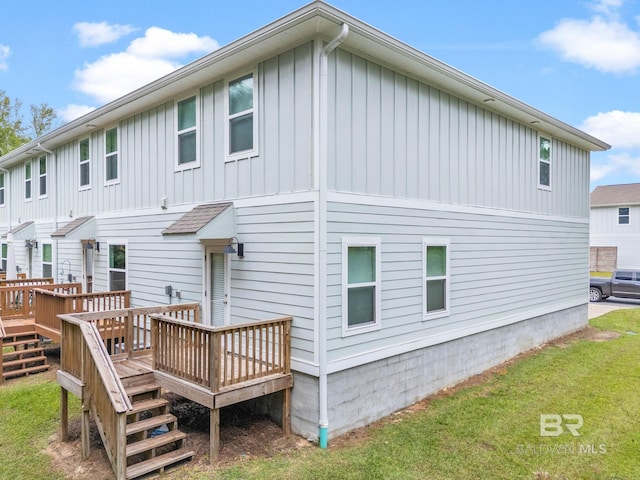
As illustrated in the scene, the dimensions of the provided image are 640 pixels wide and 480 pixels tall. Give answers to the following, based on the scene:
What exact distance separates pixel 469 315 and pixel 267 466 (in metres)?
5.05

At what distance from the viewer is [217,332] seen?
5109 mm

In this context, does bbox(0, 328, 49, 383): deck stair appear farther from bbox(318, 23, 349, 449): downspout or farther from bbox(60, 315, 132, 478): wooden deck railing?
bbox(318, 23, 349, 449): downspout

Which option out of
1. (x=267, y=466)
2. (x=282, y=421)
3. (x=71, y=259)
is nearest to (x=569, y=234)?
(x=282, y=421)

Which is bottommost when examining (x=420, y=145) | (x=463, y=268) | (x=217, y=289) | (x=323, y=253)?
(x=217, y=289)

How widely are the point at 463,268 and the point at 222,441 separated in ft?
17.2

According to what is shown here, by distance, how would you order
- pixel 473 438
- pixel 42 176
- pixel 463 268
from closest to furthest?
pixel 473 438 → pixel 463 268 → pixel 42 176

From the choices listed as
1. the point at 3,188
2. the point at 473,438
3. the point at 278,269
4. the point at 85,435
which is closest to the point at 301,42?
the point at 278,269

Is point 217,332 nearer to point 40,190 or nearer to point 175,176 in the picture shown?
point 175,176

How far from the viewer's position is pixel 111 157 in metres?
10.1

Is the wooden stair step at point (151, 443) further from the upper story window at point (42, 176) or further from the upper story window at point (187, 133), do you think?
the upper story window at point (42, 176)

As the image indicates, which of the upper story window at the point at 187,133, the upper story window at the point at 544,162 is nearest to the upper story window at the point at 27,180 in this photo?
the upper story window at the point at 187,133

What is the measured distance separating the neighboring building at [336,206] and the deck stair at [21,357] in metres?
1.97

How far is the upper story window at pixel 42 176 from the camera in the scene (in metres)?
13.0

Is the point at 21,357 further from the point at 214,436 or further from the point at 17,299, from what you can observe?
the point at 214,436
